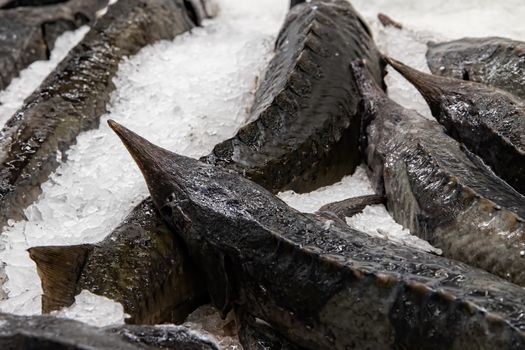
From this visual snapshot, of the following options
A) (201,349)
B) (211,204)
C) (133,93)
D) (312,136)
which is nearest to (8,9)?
(133,93)

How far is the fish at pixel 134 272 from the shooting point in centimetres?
304

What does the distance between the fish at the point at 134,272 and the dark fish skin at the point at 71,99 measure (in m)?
0.91

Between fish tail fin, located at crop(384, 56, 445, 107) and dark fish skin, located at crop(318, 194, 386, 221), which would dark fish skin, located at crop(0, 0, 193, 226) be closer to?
dark fish skin, located at crop(318, 194, 386, 221)

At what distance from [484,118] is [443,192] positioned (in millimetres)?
718

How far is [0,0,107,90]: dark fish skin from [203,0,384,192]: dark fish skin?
231 centimetres

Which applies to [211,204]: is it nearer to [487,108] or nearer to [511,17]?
[487,108]

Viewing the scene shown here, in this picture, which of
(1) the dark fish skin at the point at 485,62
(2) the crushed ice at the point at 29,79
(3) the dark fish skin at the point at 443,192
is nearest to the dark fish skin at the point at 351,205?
(3) the dark fish skin at the point at 443,192

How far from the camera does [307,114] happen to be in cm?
434

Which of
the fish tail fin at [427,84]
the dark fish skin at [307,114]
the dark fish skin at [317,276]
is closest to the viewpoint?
the dark fish skin at [317,276]

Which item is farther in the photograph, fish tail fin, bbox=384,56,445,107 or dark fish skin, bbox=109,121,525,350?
fish tail fin, bbox=384,56,445,107

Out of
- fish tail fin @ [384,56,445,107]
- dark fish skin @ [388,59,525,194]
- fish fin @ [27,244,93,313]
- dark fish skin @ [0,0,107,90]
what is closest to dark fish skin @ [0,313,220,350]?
fish fin @ [27,244,93,313]

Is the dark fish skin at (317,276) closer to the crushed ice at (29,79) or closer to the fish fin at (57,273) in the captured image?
the fish fin at (57,273)

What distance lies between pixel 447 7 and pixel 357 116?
282cm

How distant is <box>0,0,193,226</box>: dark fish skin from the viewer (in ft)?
13.4
